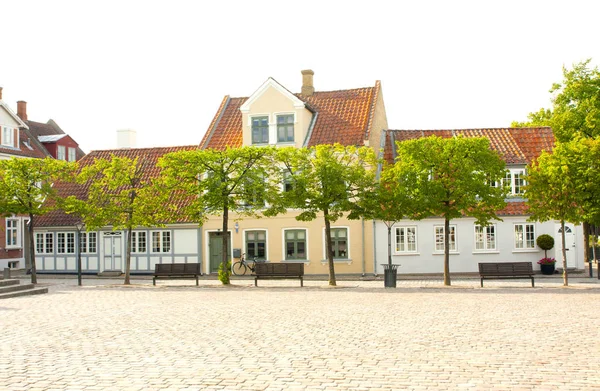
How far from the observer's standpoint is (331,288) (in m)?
26.9

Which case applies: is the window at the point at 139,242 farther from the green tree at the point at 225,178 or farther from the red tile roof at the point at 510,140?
the red tile roof at the point at 510,140

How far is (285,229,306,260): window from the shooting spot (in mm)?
35562

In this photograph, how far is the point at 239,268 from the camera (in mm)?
35781

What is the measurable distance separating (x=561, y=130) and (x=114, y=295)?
2948cm

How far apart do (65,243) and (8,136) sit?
9634 millimetres

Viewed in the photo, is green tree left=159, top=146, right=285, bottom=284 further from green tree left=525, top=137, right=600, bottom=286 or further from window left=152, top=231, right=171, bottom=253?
green tree left=525, top=137, right=600, bottom=286

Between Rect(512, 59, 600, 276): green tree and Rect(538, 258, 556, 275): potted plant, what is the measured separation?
1085 cm

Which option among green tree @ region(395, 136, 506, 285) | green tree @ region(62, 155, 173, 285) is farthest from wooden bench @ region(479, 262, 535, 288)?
green tree @ region(62, 155, 173, 285)

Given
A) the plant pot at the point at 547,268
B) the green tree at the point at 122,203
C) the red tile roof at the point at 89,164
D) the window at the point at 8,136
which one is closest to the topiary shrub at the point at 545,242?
the plant pot at the point at 547,268

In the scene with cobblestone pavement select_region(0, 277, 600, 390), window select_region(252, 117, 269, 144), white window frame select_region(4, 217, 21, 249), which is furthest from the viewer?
white window frame select_region(4, 217, 21, 249)

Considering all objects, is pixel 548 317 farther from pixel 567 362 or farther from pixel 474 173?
pixel 474 173

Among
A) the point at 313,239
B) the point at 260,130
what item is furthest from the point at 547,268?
the point at 260,130

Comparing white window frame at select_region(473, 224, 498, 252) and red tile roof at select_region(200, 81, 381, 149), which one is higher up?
red tile roof at select_region(200, 81, 381, 149)

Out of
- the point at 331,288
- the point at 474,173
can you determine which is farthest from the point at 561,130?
the point at 331,288
